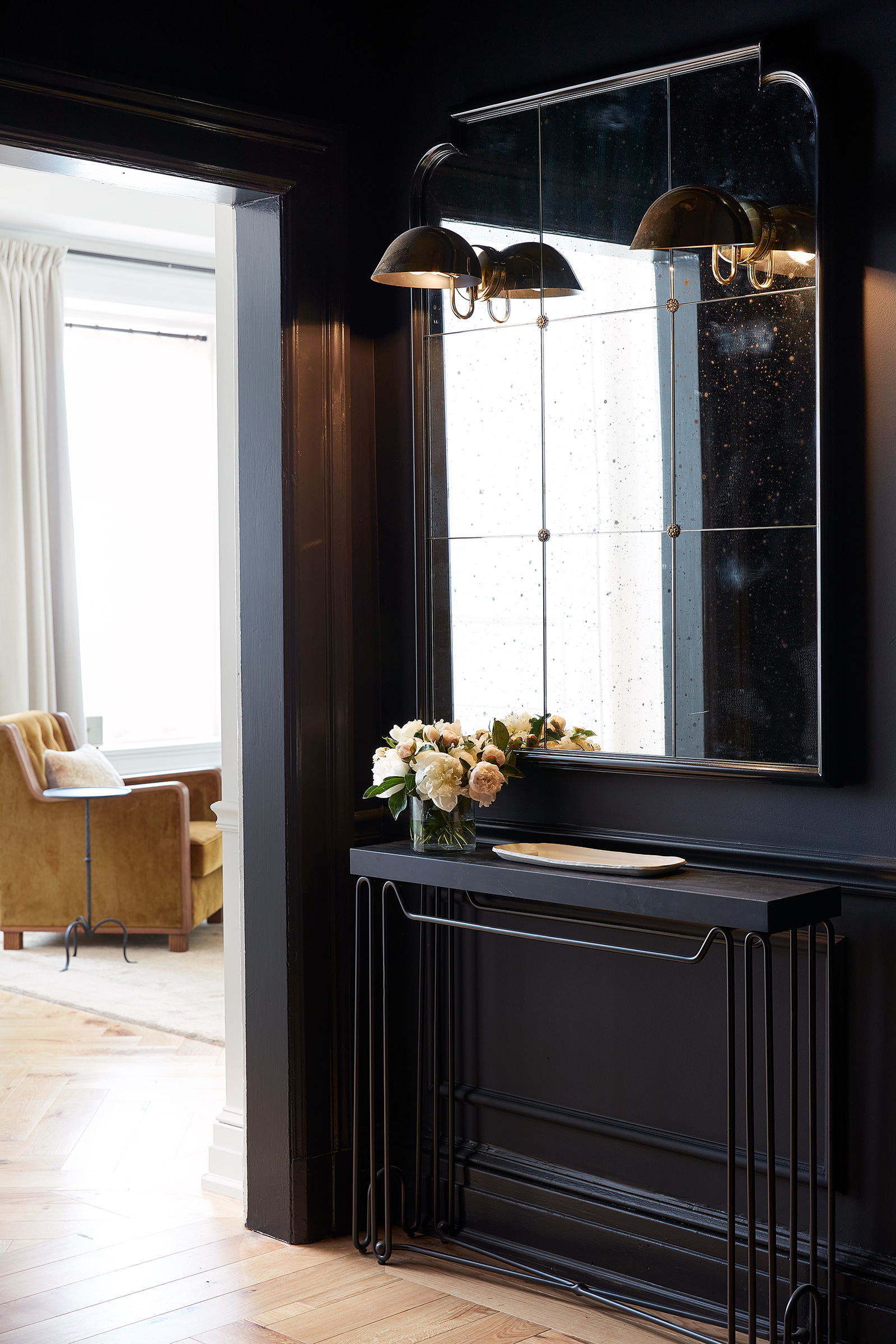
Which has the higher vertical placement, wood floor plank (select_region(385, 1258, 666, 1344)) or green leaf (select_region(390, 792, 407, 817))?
green leaf (select_region(390, 792, 407, 817))

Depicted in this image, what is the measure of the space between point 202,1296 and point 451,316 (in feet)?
7.21

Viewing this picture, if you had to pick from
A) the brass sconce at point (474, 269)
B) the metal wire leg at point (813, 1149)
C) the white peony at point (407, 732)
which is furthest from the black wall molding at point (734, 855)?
the brass sconce at point (474, 269)

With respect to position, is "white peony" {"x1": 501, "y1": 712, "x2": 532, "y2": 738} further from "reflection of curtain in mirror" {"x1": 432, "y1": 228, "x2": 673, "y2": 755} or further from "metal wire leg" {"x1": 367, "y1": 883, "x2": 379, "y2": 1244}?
"metal wire leg" {"x1": 367, "y1": 883, "x2": 379, "y2": 1244}

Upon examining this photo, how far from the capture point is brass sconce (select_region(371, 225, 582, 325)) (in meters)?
2.96

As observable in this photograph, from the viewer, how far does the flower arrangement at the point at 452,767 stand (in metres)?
3.00

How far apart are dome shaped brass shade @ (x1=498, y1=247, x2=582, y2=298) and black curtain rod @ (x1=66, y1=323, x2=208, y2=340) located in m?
4.96

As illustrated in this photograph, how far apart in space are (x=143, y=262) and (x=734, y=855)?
5.75 meters

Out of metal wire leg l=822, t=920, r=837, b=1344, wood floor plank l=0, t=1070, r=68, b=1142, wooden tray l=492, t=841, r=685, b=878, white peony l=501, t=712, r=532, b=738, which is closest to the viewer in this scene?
metal wire leg l=822, t=920, r=837, b=1344

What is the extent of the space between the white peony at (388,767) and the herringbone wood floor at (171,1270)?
1.04 m

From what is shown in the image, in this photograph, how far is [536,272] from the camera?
3141 millimetres

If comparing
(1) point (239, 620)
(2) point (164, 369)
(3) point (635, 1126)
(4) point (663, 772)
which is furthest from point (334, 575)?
(2) point (164, 369)

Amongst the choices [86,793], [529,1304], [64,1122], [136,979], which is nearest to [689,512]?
[529,1304]

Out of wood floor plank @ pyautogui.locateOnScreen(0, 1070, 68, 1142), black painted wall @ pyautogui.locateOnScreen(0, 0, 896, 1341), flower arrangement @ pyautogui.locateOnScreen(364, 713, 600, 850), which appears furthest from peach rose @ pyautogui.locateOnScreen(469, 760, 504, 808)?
wood floor plank @ pyautogui.locateOnScreen(0, 1070, 68, 1142)

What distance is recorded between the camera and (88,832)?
617 centimetres
